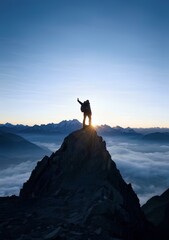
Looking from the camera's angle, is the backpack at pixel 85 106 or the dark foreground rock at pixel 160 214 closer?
the backpack at pixel 85 106

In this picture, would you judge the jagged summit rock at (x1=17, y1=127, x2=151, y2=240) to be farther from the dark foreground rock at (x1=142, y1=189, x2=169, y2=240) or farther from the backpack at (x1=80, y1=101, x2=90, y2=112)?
the dark foreground rock at (x1=142, y1=189, x2=169, y2=240)

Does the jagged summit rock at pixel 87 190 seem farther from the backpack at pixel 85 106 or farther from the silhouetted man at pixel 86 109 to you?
the backpack at pixel 85 106

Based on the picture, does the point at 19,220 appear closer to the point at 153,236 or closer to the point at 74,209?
the point at 74,209

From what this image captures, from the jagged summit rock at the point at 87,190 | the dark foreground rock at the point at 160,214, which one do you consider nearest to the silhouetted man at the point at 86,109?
the jagged summit rock at the point at 87,190

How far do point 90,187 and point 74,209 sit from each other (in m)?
4.95

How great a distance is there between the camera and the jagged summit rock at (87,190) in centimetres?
2755

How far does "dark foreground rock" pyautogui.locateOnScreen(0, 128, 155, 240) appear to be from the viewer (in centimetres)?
2564

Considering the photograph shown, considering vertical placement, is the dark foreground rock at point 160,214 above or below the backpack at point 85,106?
below

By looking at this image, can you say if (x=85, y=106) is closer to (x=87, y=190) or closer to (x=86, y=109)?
(x=86, y=109)

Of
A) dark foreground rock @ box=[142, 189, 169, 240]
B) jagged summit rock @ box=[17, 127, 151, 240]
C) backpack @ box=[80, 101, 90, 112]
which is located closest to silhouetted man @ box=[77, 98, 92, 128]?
backpack @ box=[80, 101, 90, 112]

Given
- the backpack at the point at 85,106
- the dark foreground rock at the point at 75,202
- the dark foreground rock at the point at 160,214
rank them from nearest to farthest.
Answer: the dark foreground rock at the point at 75,202, the backpack at the point at 85,106, the dark foreground rock at the point at 160,214

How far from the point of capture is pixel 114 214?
29422mm

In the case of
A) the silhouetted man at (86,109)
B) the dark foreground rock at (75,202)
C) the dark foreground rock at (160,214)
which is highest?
the silhouetted man at (86,109)

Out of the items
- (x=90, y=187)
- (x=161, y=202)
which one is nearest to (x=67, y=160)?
(x=90, y=187)
